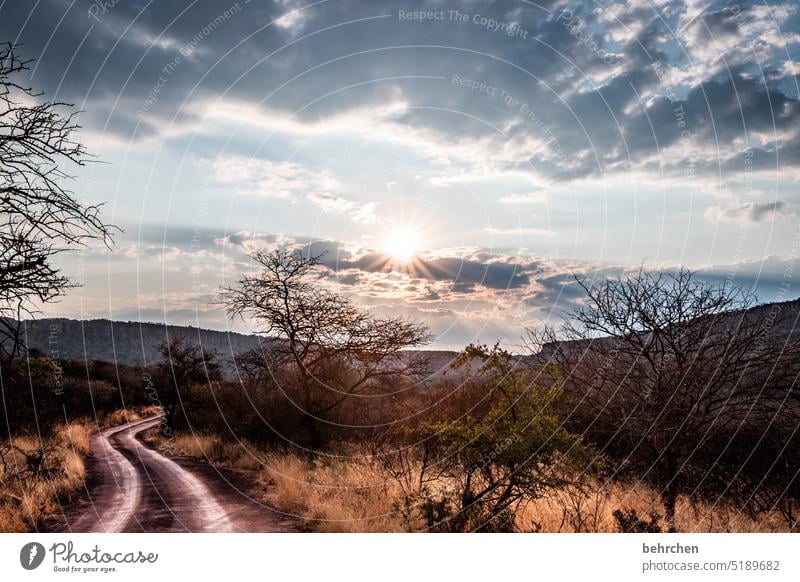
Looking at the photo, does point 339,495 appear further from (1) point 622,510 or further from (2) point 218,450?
(2) point 218,450

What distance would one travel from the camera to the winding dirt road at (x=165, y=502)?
986cm

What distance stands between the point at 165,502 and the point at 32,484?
2.74 meters

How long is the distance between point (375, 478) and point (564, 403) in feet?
14.2

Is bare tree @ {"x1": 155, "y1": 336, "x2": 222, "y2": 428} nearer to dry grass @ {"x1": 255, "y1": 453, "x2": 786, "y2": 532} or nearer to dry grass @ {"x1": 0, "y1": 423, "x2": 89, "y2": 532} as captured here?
dry grass @ {"x1": 0, "y1": 423, "x2": 89, "y2": 532}

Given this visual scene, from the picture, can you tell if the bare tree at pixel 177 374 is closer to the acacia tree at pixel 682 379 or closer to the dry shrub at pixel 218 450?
the dry shrub at pixel 218 450

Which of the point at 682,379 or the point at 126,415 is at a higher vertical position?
the point at 682,379

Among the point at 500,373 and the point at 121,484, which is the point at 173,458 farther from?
the point at 500,373
